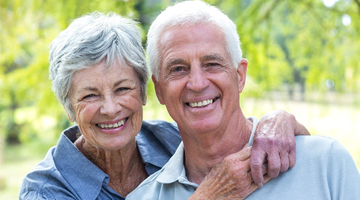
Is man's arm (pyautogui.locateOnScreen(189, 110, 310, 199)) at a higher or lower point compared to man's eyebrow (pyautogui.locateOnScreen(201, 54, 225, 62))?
lower

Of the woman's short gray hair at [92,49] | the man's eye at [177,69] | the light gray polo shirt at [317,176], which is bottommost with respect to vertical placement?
the light gray polo shirt at [317,176]

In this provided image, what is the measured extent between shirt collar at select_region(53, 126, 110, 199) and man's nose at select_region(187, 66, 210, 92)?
0.86 metres

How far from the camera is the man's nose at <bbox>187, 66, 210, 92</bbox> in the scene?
5.64ft

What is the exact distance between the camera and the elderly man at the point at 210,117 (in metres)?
1.62

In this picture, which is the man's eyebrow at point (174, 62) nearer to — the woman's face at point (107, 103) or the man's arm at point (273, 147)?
the woman's face at point (107, 103)

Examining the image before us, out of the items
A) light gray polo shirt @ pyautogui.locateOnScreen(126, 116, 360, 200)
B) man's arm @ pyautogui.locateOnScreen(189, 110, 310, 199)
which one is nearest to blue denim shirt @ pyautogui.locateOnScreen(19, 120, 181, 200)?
man's arm @ pyautogui.locateOnScreen(189, 110, 310, 199)

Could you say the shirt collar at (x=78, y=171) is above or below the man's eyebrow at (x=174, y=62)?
below

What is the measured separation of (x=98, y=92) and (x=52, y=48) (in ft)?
1.42

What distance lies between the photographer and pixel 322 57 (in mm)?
3678

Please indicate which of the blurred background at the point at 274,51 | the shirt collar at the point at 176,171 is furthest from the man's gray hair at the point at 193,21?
the blurred background at the point at 274,51

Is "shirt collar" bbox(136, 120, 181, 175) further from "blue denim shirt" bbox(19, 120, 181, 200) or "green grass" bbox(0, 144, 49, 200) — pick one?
"green grass" bbox(0, 144, 49, 200)

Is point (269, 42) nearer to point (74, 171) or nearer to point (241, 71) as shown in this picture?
point (241, 71)

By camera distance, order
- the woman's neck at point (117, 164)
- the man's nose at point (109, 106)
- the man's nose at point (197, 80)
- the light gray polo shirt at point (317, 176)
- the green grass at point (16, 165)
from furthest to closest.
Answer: the green grass at point (16, 165)
the woman's neck at point (117, 164)
the man's nose at point (109, 106)
the man's nose at point (197, 80)
the light gray polo shirt at point (317, 176)

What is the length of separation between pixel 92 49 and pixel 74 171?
74 cm
